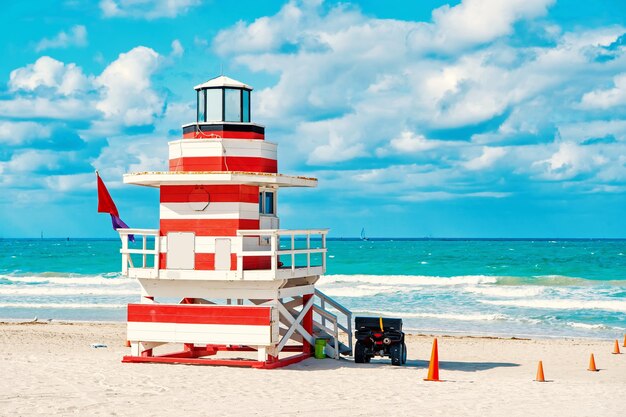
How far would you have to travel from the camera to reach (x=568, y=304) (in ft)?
117

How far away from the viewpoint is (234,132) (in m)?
16.6

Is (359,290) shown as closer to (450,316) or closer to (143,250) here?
(450,316)

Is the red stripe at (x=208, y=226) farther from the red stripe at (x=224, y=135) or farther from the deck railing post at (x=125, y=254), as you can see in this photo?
the red stripe at (x=224, y=135)

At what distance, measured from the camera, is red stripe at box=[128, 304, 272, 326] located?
51.5 ft

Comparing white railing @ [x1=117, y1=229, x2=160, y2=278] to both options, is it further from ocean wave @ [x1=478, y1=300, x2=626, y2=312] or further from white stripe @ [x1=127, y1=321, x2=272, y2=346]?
ocean wave @ [x1=478, y1=300, x2=626, y2=312]

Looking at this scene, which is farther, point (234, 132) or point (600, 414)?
point (234, 132)

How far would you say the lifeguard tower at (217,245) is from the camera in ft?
51.9

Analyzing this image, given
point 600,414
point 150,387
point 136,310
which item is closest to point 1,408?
point 150,387

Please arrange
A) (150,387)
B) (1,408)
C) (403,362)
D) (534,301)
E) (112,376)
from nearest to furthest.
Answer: (1,408), (150,387), (112,376), (403,362), (534,301)

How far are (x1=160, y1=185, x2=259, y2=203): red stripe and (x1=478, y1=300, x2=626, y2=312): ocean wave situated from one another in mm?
21080

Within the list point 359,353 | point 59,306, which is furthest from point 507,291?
point 359,353

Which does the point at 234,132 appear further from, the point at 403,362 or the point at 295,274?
the point at 403,362

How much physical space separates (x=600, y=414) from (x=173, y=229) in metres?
8.32

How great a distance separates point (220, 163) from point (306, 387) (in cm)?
472
